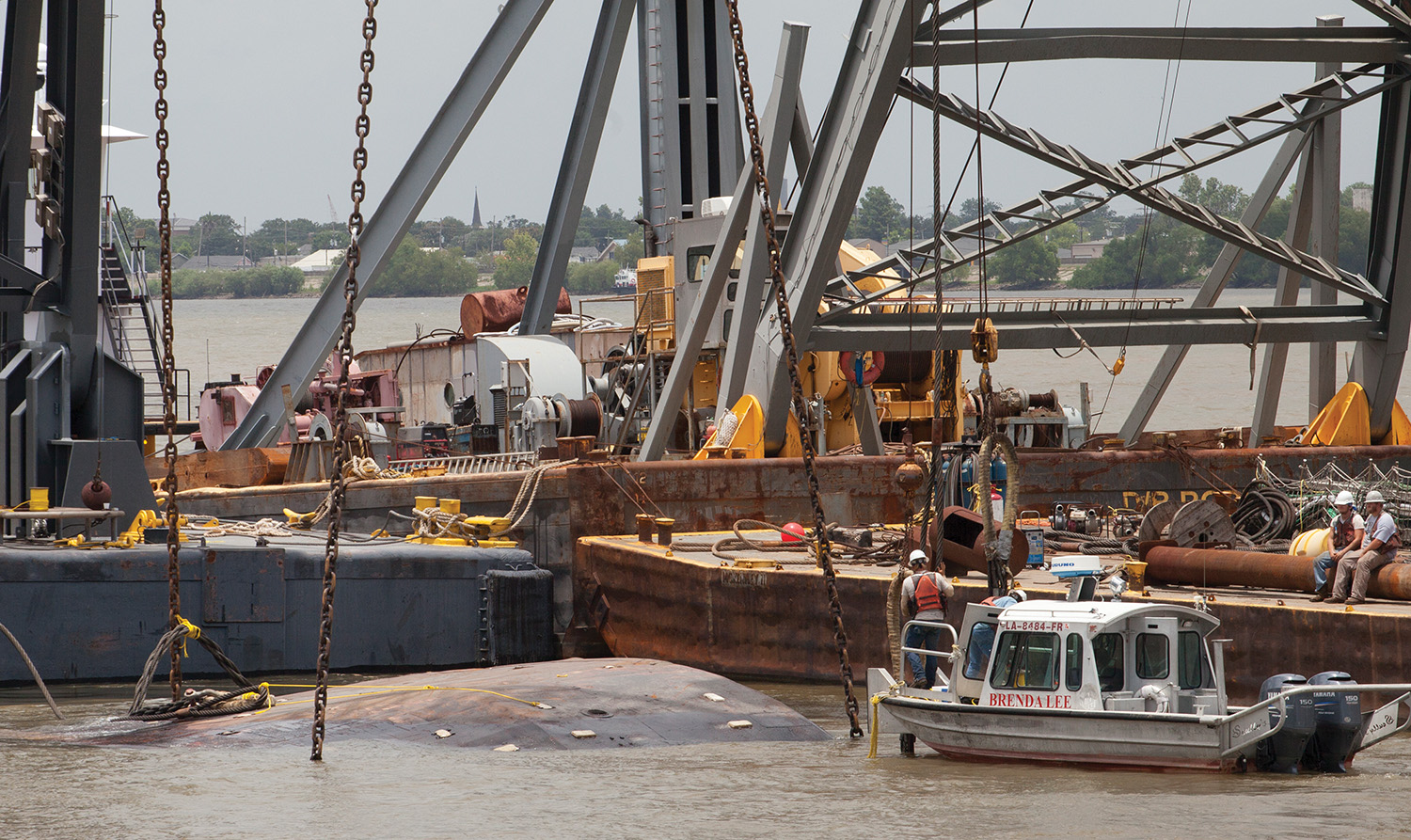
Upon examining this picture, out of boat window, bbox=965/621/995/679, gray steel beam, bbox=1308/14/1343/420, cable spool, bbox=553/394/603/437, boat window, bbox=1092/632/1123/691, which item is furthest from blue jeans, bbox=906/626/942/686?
gray steel beam, bbox=1308/14/1343/420

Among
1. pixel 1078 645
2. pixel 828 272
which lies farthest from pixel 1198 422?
pixel 1078 645

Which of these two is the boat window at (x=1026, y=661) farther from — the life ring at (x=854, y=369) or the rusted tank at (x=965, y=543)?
the life ring at (x=854, y=369)

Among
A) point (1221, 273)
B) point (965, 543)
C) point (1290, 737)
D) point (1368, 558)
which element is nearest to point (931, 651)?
point (1290, 737)

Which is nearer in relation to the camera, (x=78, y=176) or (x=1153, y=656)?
(x=1153, y=656)

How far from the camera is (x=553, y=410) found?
26.2 m

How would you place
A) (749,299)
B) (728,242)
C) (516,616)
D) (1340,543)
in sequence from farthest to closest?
(728,242) < (749,299) < (516,616) < (1340,543)

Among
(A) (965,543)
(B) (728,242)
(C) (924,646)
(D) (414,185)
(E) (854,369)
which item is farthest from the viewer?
(D) (414,185)

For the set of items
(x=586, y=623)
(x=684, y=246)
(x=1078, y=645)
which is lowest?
(x=586, y=623)

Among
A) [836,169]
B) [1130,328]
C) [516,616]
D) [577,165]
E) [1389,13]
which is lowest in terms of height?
[516,616]

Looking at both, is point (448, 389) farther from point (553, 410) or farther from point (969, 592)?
point (969, 592)

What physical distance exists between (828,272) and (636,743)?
9.92 meters

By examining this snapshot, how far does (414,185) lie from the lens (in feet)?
85.7

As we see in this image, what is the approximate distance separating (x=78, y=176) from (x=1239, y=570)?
14643mm

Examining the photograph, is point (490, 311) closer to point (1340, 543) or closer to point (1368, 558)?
point (1340, 543)
